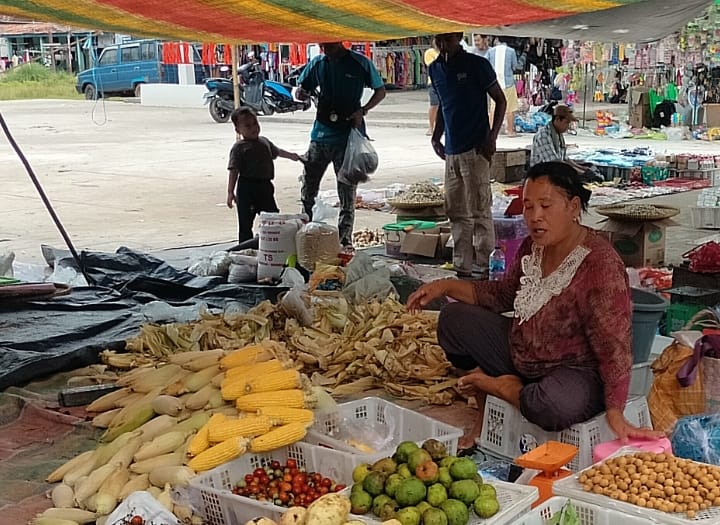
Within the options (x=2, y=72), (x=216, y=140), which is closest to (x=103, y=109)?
(x=216, y=140)

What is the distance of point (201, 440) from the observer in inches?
125

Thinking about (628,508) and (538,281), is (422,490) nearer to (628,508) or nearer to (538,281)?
(628,508)

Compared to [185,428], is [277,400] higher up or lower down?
higher up

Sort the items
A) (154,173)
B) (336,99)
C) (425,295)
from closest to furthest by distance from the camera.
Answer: (425,295) → (336,99) → (154,173)

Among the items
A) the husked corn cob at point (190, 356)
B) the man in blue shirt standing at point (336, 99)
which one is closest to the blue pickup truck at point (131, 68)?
the man in blue shirt standing at point (336, 99)

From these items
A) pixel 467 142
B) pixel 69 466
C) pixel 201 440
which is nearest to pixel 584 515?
pixel 201 440

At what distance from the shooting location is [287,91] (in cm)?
2236

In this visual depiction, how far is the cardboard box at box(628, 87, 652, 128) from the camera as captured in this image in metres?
17.5

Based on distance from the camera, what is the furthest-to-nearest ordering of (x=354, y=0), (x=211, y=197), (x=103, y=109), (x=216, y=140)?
1. (x=103, y=109)
2. (x=216, y=140)
3. (x=211, y=197)
4. (x=354, y=0)

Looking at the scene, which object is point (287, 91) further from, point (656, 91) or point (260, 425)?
point (260, 425)

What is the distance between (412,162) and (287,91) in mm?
9219

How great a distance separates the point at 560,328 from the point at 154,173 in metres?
10.7

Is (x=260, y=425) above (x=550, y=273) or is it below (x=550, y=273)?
below

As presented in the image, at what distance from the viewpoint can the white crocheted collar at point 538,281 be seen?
3.31m
